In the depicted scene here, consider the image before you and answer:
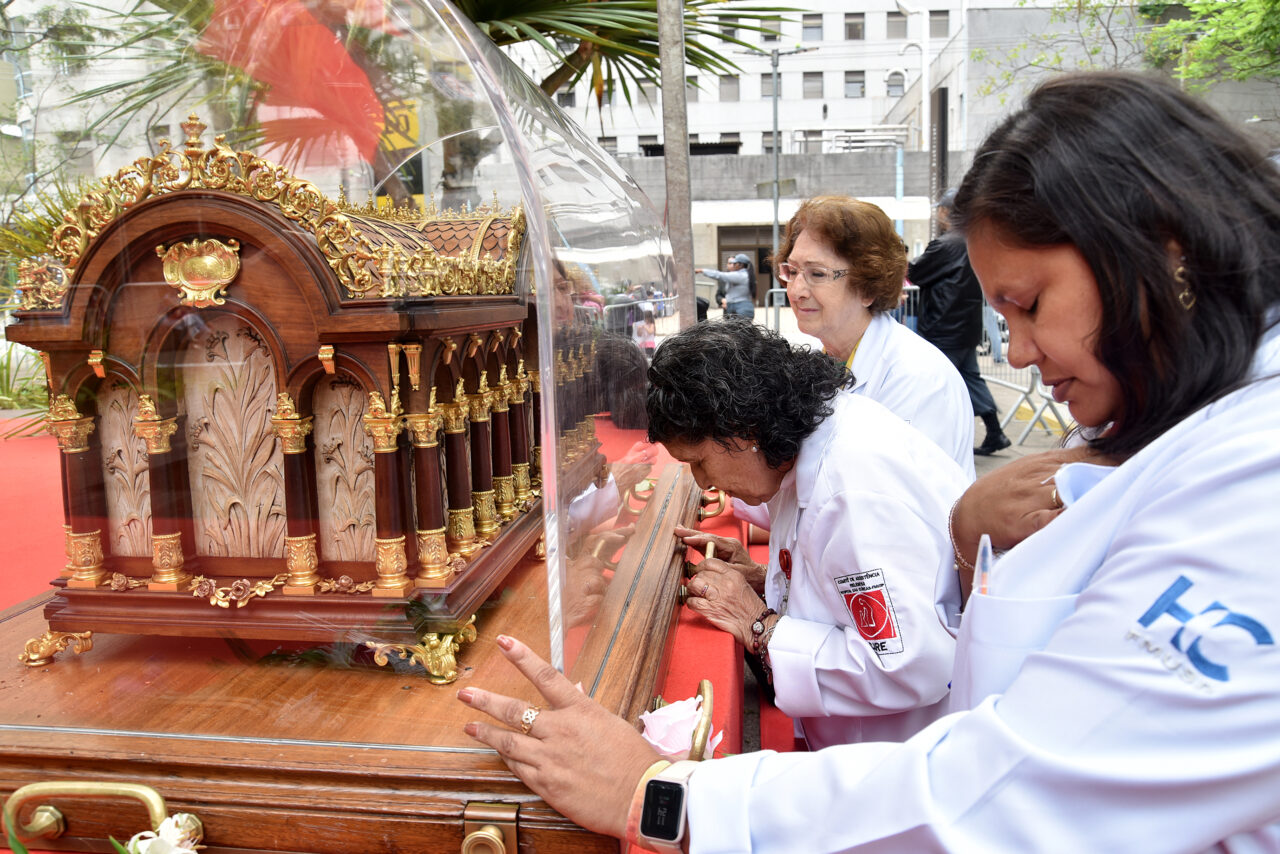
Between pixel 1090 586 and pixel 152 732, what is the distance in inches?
53.0

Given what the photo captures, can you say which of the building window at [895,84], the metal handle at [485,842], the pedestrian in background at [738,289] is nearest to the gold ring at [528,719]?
the metal handle at [485,842]

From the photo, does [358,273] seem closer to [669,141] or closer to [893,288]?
[893,288]

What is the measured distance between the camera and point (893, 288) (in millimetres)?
3072

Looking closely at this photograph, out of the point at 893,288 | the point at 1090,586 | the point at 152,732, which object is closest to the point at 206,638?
the point at 152,732

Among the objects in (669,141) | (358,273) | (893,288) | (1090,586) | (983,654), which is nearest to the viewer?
(1090,586)

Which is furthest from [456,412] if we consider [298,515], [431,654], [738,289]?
[738,289]

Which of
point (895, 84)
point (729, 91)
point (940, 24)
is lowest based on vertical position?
point (729, 91)

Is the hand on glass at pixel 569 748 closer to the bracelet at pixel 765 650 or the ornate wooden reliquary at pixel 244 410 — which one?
the ornate wooden reliquary at pixel 244 410

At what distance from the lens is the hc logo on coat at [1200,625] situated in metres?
0.71

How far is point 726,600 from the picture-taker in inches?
82.7

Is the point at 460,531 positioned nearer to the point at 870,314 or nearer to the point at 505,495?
the point at 505,495

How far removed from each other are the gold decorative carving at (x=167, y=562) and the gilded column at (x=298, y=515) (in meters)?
0.20

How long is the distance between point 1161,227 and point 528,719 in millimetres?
971

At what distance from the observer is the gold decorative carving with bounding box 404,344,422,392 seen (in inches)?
60.6
